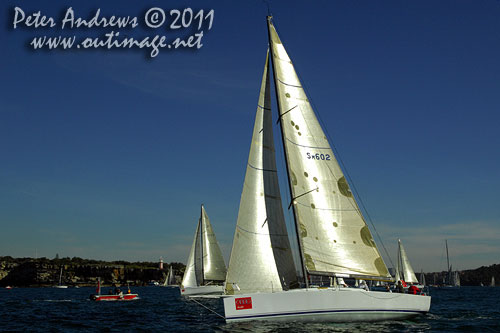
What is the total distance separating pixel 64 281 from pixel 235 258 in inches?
5107

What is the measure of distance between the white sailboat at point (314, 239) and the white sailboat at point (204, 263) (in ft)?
115

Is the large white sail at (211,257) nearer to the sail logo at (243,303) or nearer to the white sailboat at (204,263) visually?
the white sailboat at (204,263)

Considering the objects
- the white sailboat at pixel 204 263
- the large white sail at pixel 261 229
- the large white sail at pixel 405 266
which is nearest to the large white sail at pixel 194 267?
the white sailboat at pixel 204 263

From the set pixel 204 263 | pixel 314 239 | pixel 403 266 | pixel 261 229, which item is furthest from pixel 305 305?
pixel 403 266

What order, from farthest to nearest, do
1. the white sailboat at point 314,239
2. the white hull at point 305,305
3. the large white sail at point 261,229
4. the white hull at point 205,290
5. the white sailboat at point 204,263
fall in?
the white sailboat at point 204,263 → the white hull at point 205,290 → the large white sail at point 261,229 → the white sailboat at point 314,239 → the white hull at point 305,305

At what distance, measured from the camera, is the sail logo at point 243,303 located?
19.0 meters

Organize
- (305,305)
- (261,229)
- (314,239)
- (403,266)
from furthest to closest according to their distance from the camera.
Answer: (403,266) < (261,229) < (314,239) < (305,305)

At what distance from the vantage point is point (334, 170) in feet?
74.1

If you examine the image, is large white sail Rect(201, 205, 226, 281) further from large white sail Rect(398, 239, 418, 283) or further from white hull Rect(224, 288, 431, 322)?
large white sail Rect(398, 239, 418, 283)

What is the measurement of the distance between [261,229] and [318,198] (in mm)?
3237

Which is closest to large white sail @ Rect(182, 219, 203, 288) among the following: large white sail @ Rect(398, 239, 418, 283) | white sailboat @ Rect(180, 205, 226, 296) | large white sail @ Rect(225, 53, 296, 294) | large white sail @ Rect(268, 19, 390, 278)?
white sailboat @ Rect(180, 205, 226, 296)

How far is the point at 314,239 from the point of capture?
21.2 metres

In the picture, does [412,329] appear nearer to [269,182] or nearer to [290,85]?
[269,182]

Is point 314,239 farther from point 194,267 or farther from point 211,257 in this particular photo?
point 194,267
